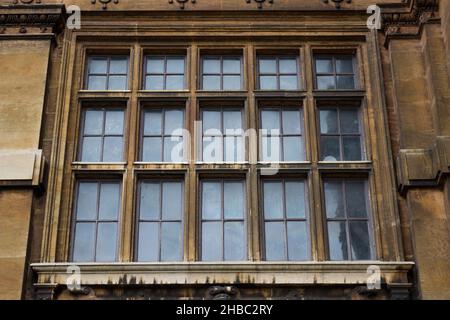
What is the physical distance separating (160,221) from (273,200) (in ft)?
6.22

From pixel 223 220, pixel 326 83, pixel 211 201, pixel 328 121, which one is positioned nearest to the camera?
pixel 223 220

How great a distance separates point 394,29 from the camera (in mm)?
16375

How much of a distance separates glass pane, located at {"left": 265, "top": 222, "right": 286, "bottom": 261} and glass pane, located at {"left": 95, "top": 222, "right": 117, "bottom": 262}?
96.5 inches

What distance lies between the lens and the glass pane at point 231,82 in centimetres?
1622

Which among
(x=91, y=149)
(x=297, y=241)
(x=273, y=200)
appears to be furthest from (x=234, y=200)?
(x=91, y=149)

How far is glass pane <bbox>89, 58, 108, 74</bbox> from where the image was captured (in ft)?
54.2

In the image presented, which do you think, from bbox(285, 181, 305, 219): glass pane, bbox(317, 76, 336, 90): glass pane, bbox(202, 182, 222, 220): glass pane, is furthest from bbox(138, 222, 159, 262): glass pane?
bbox(317, 76, 336, 90): glass pane

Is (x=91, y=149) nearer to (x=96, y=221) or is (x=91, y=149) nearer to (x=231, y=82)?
(x=96, y=221)

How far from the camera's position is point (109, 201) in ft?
49.4

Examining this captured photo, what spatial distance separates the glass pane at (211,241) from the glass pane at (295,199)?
1190 mm

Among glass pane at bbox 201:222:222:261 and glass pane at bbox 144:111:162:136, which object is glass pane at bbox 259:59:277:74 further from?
glass pane at bbox 201:222:222:261

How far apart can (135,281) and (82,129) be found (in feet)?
10.6

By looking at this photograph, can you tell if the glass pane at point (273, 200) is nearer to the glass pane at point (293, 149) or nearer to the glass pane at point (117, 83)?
the glass pane at point (293, 149)
